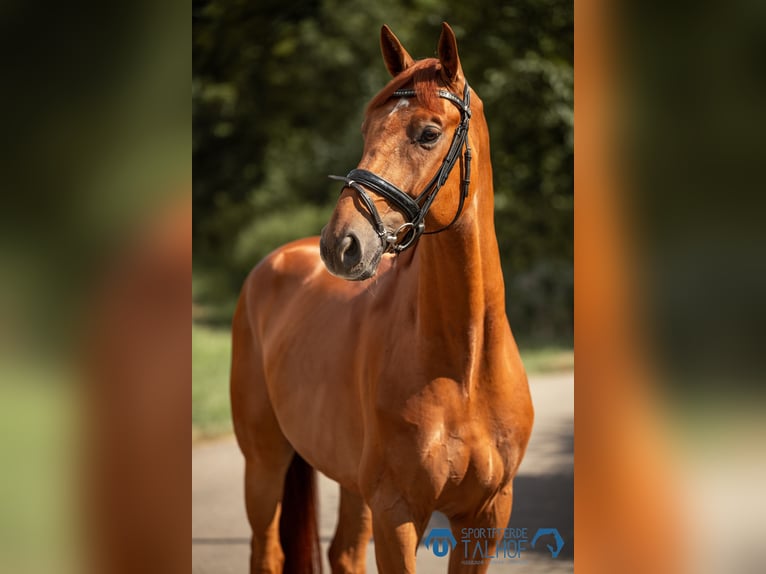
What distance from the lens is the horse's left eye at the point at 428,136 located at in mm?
2305

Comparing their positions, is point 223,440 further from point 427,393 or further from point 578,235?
point 578,235

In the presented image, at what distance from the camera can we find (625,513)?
1.83m

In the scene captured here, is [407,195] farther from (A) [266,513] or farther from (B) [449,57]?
(A) [266,513]

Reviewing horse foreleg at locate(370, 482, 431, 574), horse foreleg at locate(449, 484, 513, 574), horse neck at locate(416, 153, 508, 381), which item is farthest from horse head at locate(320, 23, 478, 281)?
horse foreleg at locate(449, 484, 513, 574)

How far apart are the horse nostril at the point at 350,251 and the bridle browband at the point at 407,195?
3.2 inches

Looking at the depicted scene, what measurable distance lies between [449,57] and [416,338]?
3.02 ft

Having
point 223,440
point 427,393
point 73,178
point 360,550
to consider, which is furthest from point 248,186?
point 73,178

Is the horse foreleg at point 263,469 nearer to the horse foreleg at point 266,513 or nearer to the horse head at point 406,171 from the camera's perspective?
the horse foreleg at point 266,513

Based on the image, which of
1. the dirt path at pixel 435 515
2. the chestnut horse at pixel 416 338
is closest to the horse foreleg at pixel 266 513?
the chestnut horse at pixel 416 338

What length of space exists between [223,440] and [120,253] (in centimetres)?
678

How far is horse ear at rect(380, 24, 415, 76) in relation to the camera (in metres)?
2.51

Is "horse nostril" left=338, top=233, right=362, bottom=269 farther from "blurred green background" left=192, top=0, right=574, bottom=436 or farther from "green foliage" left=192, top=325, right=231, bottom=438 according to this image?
"green foliage" left=192, top=325, right=231, bottom=438

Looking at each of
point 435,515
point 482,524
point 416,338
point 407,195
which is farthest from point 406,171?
point 435,515

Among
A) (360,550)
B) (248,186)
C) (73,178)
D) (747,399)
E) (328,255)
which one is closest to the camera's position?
(73,178)
